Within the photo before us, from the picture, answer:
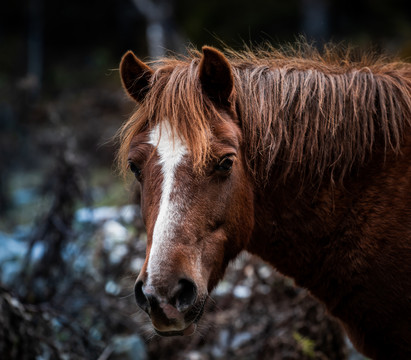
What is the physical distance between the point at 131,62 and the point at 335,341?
2.98 metres

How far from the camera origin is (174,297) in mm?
2127

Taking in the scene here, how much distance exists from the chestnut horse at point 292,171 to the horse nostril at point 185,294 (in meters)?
0.10

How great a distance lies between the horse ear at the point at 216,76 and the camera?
8.16ft

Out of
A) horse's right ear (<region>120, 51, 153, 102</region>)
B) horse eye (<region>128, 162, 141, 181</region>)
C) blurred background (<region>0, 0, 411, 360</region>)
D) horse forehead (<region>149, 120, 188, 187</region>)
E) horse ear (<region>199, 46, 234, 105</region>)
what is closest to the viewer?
horse forehead (<region>149, 120, 188, 187</region>)

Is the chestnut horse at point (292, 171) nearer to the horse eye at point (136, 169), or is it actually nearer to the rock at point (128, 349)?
the horse eye at point (136, 169)

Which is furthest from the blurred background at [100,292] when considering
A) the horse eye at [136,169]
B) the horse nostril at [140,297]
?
the horse nostril at [140,297]

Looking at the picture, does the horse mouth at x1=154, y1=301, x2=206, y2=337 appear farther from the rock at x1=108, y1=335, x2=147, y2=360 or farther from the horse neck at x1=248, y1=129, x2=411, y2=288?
the rock at x1=108, y1=335, x2=147, y2=360

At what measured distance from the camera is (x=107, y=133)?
40.4 ft

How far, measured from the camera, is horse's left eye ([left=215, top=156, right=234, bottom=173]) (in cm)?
242

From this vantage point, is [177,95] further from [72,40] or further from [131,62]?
[72,40]

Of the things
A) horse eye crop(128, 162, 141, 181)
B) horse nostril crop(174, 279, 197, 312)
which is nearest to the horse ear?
horse eye crop(128, 162, 141, 181)

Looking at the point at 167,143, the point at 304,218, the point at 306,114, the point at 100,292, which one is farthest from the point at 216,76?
the point at 100,292

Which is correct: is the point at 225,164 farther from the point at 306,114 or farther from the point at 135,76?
the point at 135,76

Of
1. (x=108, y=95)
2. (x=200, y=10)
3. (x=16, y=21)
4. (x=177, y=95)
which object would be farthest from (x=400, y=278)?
(x=16, y=21)
